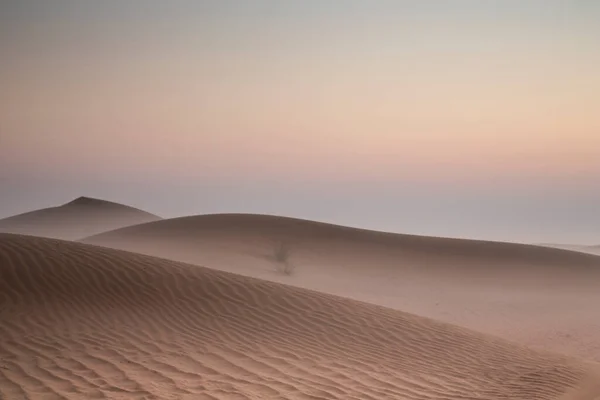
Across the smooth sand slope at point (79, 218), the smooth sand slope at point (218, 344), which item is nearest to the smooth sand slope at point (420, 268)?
the smooth sand slope at point (218, 344)

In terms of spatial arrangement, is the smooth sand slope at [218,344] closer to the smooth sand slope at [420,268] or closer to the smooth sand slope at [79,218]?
the smooth sand slope at [420,268]

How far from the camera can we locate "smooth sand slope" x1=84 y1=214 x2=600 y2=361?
1580 cm

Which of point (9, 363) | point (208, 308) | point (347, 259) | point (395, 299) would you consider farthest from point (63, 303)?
point (347, 259)

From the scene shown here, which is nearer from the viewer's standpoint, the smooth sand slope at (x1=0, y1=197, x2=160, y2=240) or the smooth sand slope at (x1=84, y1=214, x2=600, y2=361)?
the smooth sand slope at (x1=84, y1=214, x2=600, y2=361)

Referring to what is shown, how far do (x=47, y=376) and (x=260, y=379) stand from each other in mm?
2277

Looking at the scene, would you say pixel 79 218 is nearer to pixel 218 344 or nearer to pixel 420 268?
pixel 420 268

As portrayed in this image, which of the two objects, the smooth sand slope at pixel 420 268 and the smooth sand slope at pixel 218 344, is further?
the smooth sand slope at pixel 420 268

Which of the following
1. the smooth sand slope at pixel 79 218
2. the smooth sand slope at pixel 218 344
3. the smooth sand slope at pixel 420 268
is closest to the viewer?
the smooth sand slope at pixel 218 344

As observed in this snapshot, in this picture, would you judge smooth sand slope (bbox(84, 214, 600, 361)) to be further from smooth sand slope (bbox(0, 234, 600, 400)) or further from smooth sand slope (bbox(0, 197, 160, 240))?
smooth sand slope (bbox(0, 197, 160, 240))

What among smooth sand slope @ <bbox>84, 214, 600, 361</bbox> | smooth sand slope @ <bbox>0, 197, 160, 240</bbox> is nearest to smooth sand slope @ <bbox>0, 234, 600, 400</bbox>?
smooth sand slope @ <bbox>84, 214, 600, 361</bbox>

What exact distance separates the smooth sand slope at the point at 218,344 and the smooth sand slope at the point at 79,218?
197 ft

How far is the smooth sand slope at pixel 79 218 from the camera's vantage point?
73262 millimetres

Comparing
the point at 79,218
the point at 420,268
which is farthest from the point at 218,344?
the point at 79,218

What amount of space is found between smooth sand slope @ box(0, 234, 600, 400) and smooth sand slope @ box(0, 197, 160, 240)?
60149 mm
